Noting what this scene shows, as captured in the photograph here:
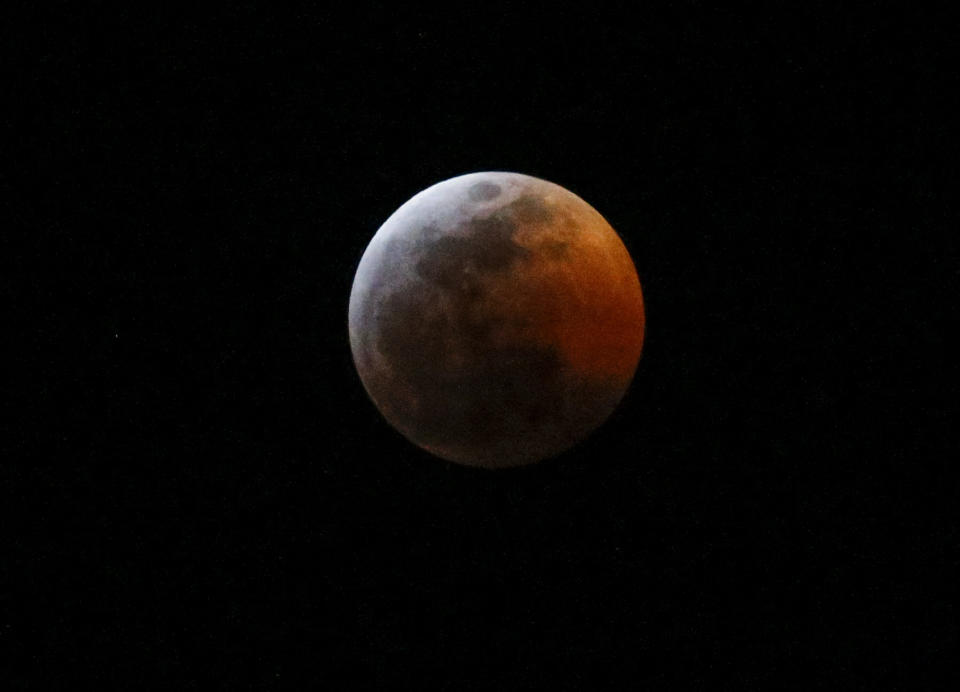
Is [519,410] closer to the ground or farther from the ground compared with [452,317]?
closer to the ground

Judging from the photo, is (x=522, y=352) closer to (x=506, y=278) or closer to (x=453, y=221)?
(x=506, y=278)

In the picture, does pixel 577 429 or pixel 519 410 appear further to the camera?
pixel 577 429

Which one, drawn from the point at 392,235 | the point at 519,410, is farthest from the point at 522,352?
the point at 392,235

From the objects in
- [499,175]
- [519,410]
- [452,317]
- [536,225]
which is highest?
[499,175]

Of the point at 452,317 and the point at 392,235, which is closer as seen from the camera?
the point at 452,317

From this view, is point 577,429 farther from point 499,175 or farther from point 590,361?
point 499,175

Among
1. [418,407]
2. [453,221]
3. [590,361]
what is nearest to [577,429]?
[590,361]
